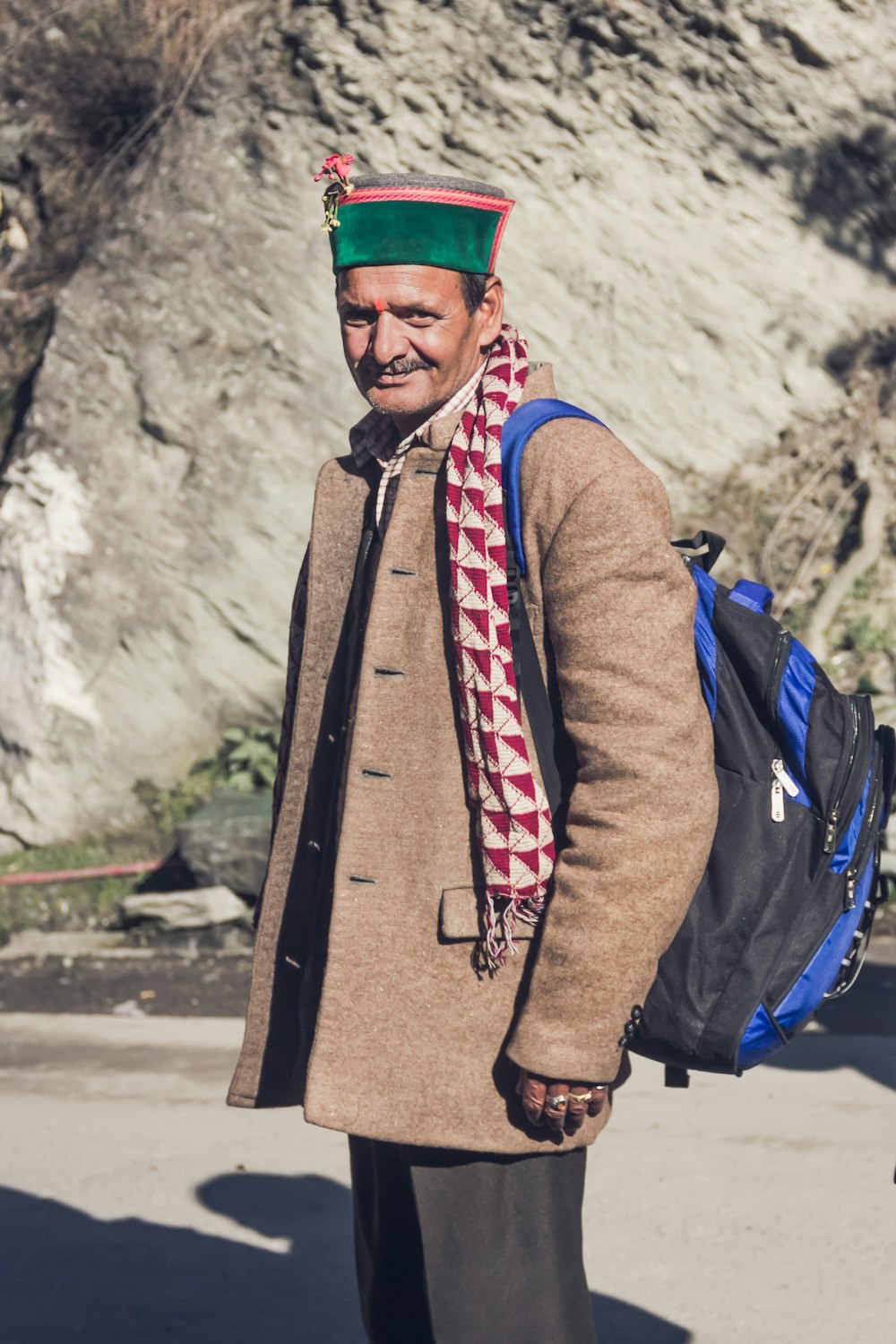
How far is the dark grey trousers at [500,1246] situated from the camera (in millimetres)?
1961

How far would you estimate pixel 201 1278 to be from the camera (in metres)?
3.05

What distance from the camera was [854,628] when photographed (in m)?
6.80

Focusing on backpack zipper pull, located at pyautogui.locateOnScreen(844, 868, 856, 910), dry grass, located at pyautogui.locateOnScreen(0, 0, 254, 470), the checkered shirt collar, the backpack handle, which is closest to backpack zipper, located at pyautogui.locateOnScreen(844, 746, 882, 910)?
backpack zipper pull, located at pyautogui.locateOnScreen(844, 868, 856, 910)

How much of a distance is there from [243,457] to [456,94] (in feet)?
6.07

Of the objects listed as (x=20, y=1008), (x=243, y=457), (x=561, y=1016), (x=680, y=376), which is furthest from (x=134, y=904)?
(x=561, y=1016)

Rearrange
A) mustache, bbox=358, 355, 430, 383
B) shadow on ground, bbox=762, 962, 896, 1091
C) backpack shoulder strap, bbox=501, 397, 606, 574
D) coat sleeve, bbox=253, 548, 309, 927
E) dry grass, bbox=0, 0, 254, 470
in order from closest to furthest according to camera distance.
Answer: backpack shoulder strap, bbox=501, 397, 606, 574, mustache, bbox=358, 355, 430, 383, coat sleeve, bbox=253, 548, 309, 927, shadow on ground, bbox=762, 962, 896, 1091, dry grass, bbox=0, 0, 254, 470

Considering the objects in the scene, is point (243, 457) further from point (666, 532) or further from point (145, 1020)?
point (666, 532)

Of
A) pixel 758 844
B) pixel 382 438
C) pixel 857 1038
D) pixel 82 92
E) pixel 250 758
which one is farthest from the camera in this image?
pixel 82 92

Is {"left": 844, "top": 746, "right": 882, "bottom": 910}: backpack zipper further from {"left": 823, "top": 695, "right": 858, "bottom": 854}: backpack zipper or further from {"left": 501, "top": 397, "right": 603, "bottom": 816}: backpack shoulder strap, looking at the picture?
{"left": 501, "top": 397, "right": 603, "bottom": 816}: backpack shoulder strap

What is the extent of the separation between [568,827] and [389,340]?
0.70 metres

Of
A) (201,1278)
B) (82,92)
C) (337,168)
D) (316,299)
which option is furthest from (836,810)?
(82,92)

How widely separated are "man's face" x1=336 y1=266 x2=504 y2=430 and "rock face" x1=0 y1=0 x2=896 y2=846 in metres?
4.49

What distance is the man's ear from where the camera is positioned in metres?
2.10

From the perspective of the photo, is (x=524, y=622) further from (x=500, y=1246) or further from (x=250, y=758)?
(x=250, y=758)
